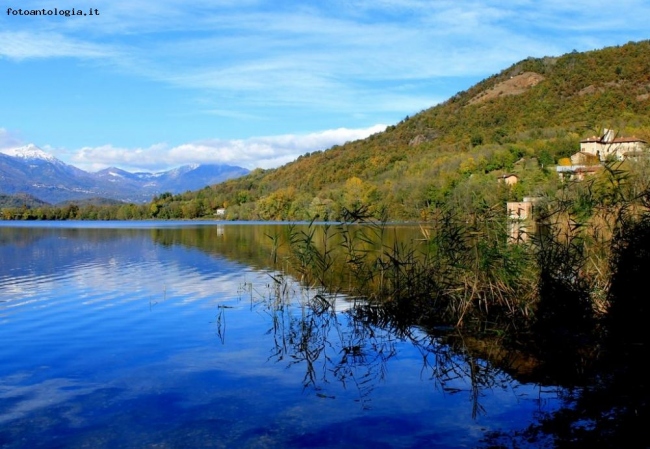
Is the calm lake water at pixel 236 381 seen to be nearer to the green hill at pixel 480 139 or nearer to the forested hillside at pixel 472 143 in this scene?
the forested hillside at pixel 472 143

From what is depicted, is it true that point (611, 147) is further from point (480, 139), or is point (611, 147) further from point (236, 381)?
point (480, 139)

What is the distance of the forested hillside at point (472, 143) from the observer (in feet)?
287

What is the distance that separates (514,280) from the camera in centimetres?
1261

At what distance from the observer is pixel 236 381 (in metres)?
9.08

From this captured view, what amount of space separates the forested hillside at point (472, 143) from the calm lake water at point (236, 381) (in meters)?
47.0

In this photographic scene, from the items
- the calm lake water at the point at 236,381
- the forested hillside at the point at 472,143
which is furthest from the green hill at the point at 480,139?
the calm lake water at the point at 236,381

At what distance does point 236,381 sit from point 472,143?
112200mm

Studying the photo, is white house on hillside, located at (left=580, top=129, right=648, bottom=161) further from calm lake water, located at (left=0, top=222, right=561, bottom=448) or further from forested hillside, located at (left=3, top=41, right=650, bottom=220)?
forested hillside, located at (left=3, top=41, right=650, bottom=220)

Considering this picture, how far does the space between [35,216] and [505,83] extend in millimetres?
122601

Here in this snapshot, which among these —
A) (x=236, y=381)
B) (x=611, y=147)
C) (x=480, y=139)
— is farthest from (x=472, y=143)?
(x=236, y=381)

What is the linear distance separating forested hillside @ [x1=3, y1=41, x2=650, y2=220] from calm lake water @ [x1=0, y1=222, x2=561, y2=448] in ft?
154

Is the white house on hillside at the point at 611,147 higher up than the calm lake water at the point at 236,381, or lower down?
higher up

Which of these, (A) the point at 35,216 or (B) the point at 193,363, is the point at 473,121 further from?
(B) the point at 193,363

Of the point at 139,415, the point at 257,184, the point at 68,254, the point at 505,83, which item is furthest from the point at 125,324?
the point at 257,184
